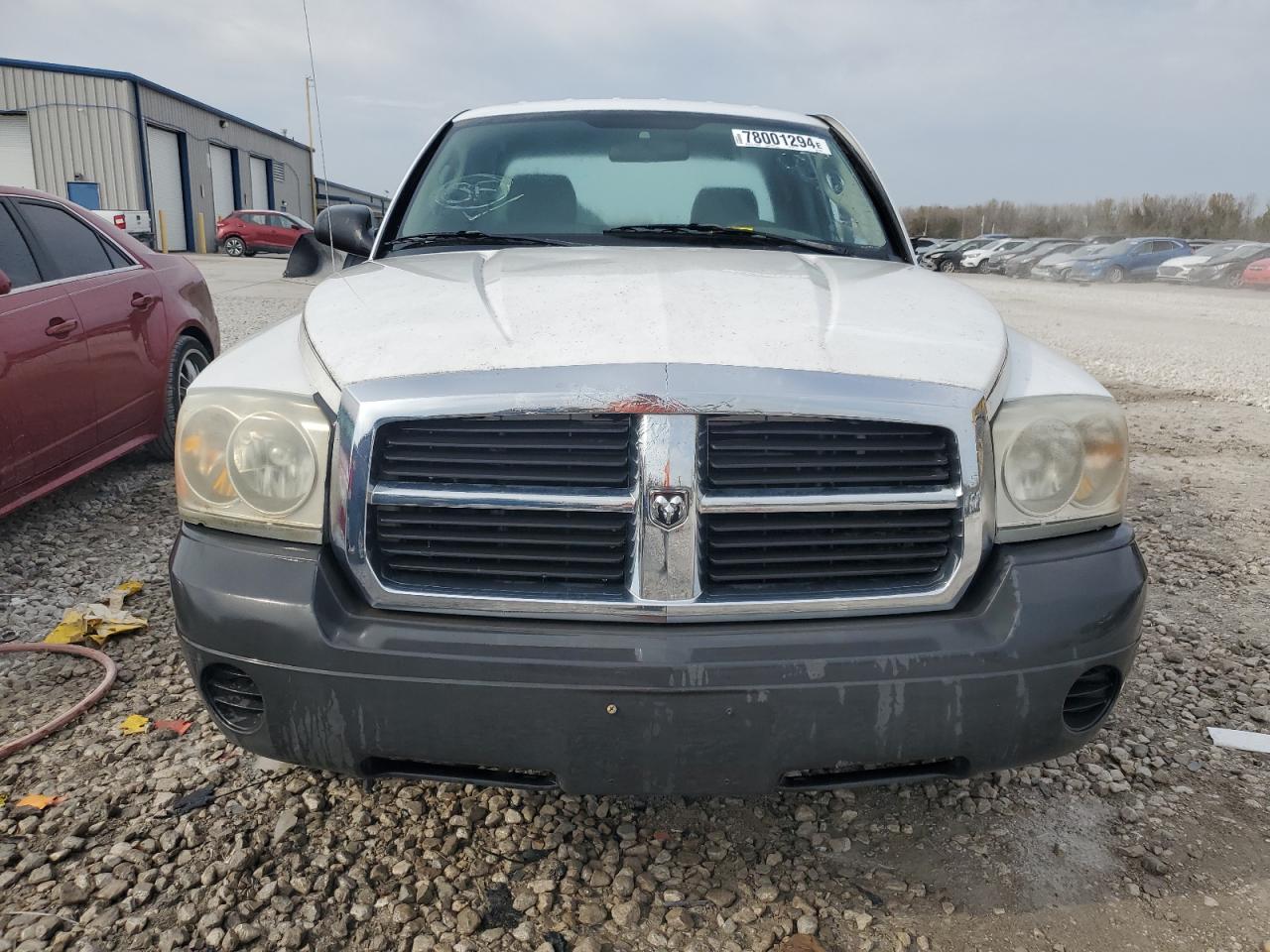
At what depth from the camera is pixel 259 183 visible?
3878cm

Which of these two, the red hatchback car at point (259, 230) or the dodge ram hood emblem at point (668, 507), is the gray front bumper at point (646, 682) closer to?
the dodge ram hood emblem at point (668, 507)

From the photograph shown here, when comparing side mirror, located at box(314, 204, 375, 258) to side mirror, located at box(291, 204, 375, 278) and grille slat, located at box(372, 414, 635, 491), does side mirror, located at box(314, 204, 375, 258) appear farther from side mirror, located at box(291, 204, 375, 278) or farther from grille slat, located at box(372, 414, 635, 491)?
grille slat, located at box(372, 414, 635, 491)

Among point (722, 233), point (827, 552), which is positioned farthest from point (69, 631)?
point (827, 552)

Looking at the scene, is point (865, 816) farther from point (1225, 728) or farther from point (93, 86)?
point (93, 86)

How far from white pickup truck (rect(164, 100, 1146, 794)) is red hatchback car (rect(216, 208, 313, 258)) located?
30160mm

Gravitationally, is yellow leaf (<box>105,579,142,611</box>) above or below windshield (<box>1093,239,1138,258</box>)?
below

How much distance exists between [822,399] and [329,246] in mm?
2201

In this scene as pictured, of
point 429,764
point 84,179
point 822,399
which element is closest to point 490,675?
point 429,764

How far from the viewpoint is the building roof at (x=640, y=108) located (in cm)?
335

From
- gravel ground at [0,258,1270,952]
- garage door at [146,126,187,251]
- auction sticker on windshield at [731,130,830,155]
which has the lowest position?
gravel ground at [0,258,1270,952]

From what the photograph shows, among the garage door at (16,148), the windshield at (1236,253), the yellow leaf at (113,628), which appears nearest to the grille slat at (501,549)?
the yellow leaf at (113,628)

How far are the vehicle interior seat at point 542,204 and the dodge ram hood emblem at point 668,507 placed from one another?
56.9 inches

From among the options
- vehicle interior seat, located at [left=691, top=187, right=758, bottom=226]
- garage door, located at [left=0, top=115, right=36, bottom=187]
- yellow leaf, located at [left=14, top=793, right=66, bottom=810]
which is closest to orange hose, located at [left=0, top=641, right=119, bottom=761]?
yellow leaf, located at [left=14, top=793, right=66, bottom=810]

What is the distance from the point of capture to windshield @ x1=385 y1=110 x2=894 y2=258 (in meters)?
2.96
